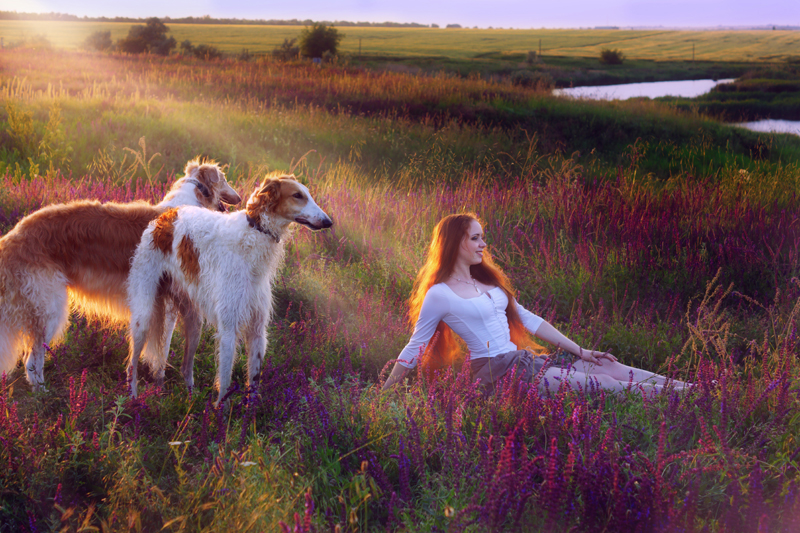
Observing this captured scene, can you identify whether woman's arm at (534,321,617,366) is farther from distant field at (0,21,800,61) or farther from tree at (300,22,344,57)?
distant field at (0,21,800,61)

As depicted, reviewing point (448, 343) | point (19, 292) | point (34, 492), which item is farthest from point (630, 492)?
point (19, 292)

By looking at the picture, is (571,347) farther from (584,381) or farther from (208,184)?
(208,184)

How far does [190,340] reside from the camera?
12.4 feet

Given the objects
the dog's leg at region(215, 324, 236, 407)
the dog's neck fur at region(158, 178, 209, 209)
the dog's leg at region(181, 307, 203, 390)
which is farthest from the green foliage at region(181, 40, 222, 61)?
the dog's leg at region(215, 324, 236, 407)

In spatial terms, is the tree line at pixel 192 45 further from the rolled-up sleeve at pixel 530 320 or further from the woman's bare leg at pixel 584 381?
the woman's bare leg at pixel 584 381

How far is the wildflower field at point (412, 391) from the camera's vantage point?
198 cm

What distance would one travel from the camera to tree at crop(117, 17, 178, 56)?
40.4 meters

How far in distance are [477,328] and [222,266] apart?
1679 millimetres

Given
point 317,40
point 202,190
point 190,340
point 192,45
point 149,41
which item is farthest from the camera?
point 192,45

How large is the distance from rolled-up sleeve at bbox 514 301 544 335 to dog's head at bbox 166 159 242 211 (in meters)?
2.65

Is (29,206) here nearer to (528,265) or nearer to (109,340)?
(109,340)


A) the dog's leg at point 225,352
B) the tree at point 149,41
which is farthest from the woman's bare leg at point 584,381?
the tree at point 149,41

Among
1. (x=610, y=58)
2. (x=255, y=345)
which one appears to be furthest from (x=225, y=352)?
(x=610, y=58)

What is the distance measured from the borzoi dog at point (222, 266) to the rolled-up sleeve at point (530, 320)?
1522 millimetres
